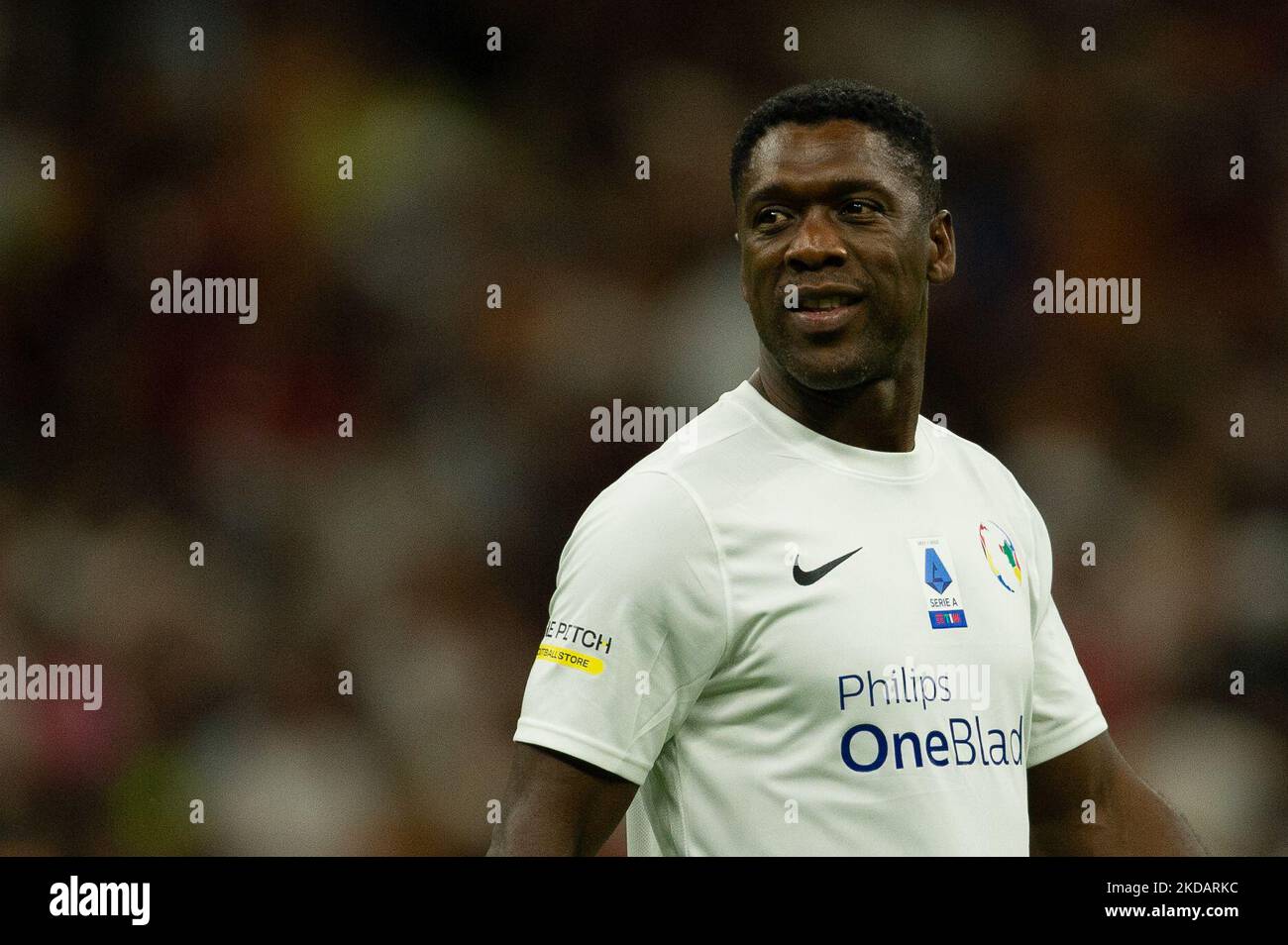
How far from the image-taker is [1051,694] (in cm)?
217

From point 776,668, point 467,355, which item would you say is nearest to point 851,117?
point 776,668

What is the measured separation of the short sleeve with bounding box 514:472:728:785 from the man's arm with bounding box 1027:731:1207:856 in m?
0.66

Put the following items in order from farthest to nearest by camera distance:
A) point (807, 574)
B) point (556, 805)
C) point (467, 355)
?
point (467, 355), point (807, 574), point (556, 805)

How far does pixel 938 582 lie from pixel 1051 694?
331mm

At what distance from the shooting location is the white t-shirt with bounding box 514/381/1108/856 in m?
1.82

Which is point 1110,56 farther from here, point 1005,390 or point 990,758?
point 990,758

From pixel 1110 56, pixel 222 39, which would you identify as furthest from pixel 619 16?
pixel 1110 56

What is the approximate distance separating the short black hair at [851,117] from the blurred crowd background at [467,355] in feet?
6.46

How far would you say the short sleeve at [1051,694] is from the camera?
2.17 metres

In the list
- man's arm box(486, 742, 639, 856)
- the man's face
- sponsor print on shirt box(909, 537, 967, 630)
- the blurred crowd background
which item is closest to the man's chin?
the man's face

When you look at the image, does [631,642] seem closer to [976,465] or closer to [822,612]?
[822,612]

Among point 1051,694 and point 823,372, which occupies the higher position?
point 823,372

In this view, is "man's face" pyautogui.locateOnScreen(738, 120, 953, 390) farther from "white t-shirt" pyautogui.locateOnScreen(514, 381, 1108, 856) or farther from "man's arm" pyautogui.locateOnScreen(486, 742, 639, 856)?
"man's arm" pyautogui.locateOnScreen(486, 742, 639, 856)

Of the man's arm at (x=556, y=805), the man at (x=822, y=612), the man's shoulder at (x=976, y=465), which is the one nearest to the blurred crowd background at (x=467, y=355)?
the man's shoulder at (x=976, y=465)
